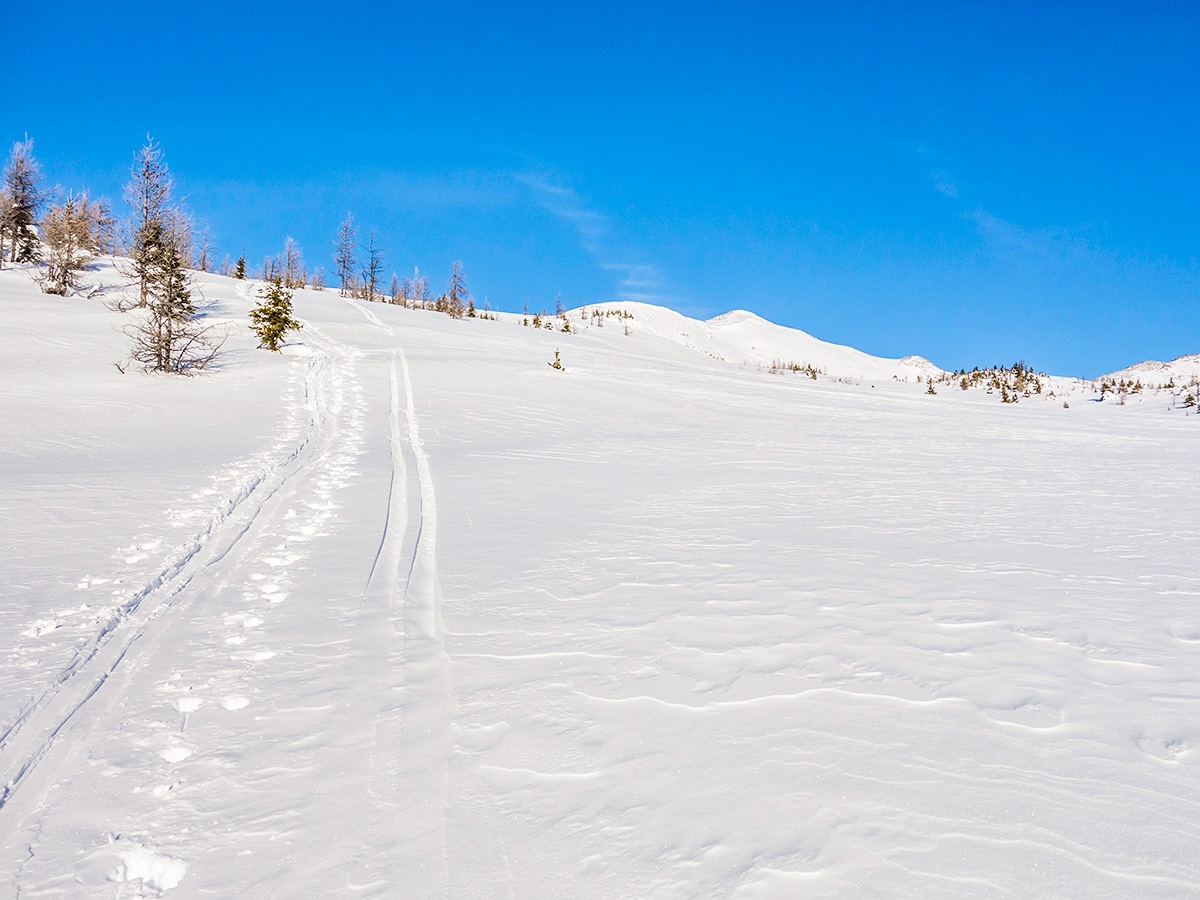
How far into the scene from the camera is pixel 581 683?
3.40 meters

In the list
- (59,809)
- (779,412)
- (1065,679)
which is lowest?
(59,809)

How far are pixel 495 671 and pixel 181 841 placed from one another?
1.52 metres

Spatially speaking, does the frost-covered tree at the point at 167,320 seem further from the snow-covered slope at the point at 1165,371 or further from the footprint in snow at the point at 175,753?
the snow-covered slope at the point at 1165,371

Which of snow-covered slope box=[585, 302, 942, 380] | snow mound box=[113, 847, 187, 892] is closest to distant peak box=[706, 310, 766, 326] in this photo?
snow-covered slope box=[585, 302, 942, 380]

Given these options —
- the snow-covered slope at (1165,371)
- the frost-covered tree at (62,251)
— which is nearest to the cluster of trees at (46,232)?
the frost-covered tree at (62,251)

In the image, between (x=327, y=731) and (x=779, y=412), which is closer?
(x=327, y=731)

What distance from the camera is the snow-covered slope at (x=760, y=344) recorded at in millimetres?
52281

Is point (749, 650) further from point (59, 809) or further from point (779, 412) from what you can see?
point (779, 412)

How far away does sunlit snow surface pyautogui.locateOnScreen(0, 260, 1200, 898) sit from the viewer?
88.2 inches

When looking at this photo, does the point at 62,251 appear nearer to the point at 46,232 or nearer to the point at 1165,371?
the point at 46,232

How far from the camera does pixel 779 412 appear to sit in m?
18.5

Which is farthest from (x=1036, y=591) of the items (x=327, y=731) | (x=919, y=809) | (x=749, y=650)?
(x=327, y=731)

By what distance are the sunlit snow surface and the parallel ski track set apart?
0.03 meters

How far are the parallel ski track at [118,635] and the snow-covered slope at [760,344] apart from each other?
42727mm
